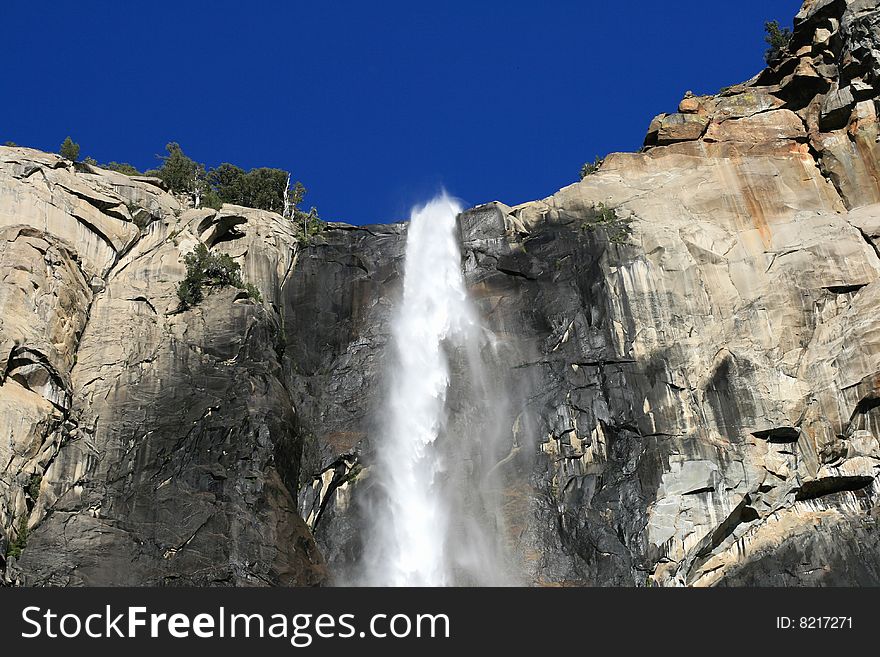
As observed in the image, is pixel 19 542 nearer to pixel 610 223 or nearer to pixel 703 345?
→ pixel 703 345

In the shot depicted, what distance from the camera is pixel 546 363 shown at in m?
34.9

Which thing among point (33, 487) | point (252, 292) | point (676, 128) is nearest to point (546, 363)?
point (252, 292)

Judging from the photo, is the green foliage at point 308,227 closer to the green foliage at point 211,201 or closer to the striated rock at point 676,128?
the green foliage at point 211,201

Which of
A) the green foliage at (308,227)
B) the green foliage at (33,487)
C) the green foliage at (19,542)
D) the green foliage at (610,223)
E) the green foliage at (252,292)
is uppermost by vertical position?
the green foliage at (308,227)

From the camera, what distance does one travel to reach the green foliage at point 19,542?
26.7m

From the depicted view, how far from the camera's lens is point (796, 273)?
34406 mm

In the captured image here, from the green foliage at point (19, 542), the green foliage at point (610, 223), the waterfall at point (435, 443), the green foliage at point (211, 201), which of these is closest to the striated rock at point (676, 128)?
the green foliage at point (610, 223)

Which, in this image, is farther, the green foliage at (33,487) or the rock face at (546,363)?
the rock face at (546,363)

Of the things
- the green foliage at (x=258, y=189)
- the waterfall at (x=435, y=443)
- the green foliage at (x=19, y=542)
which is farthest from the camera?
the green foliage at (x=258, y=189)

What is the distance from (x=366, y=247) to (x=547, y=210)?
7188mm

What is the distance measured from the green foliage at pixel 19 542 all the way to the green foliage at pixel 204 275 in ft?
31.6

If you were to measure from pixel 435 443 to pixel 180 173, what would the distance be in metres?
19.2

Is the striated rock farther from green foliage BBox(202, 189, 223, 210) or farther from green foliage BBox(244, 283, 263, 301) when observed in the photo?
green foliage BBox(202, 189, 223, 210)

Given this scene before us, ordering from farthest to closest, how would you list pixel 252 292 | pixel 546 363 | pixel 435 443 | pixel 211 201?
pixel 211 201 < pixel 252 292 < pixel 546 363 < pixel 435 443
